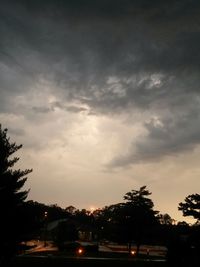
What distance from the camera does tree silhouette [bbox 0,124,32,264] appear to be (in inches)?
1160

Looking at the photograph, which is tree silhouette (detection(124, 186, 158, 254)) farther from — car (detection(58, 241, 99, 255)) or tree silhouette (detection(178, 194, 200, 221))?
tree silhouette (detection(178, 194, 200, 221))

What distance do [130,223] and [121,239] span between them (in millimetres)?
3122

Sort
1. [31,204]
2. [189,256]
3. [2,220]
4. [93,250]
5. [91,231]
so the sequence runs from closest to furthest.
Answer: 1. [189,256]
2. [2,220]
3. [31,204]
4. [93,250]
5. [91,231]

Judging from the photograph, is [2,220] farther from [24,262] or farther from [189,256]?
[189,256]

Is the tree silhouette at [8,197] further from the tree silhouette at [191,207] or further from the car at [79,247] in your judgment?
the car at [79,247]

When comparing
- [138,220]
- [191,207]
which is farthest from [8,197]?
[138,220]

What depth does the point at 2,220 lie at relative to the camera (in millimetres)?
29094

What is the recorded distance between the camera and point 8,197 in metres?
30.1

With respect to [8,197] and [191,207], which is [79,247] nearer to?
[8,197]

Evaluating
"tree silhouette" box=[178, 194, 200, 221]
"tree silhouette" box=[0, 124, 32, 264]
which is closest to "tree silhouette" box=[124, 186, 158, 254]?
"tree silhouette" box=[0, 124, 32, 264]

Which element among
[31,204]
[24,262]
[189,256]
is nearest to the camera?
[189,256]

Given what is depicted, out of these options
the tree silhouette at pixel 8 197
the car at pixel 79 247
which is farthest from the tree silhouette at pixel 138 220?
the tree silhouette at pixel 8 197

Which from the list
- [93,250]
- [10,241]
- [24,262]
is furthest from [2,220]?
[93,250]

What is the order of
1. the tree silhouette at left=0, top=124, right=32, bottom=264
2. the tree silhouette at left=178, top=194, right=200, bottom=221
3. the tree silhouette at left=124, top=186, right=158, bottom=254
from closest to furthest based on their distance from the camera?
the tree silhouette at left=178, top=194, right=200, bottom=221 < the tree silhouette at left=0, top=124, right=32, bottom=264 < the tree silhouette at left=124, top=186, right=158, bottom=254
